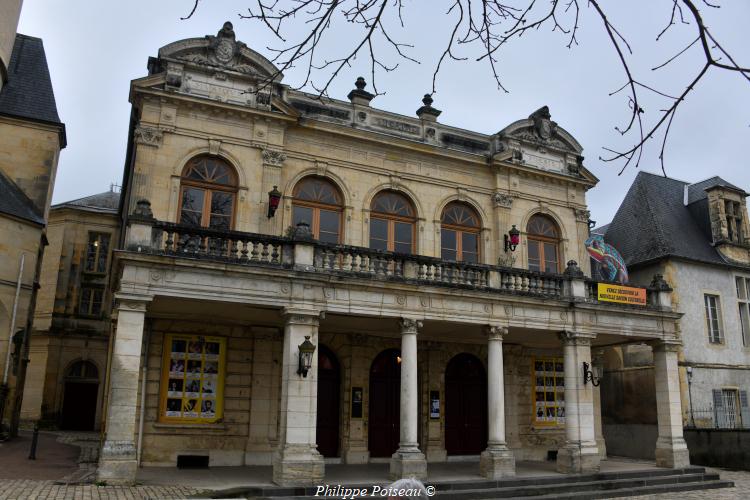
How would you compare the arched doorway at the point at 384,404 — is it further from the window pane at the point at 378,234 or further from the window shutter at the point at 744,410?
the window shutter at the point at 744,410

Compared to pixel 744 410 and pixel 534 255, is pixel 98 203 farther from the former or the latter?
pixel 744 410

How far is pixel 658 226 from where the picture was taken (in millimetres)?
23891

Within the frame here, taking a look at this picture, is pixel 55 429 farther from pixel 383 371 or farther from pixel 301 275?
pixel 301 275

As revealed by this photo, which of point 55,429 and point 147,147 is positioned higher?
point 147,147

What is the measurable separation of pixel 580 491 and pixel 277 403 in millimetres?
7655

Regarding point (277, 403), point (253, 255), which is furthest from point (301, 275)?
point (277, 403)

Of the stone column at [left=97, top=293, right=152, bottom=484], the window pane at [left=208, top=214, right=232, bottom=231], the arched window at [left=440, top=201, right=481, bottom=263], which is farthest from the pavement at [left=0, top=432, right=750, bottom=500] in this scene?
the arched window at [left=440, top=201, right=481, bottom=263]

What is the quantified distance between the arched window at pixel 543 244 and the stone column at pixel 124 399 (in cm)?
1254

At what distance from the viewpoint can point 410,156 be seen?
1880 cm

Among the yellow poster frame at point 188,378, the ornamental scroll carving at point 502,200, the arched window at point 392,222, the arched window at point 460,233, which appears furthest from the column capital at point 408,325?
the ornamental scroll carving at point 502,200

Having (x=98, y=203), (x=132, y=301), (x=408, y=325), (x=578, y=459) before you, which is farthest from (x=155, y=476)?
(x=98, y=203)

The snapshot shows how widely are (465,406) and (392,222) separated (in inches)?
241

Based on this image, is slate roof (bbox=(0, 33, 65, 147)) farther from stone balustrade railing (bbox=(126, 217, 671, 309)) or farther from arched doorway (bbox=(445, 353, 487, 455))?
arched doorway (bbox=(445, 353, 487, 455))

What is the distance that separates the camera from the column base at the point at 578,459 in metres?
15.2
